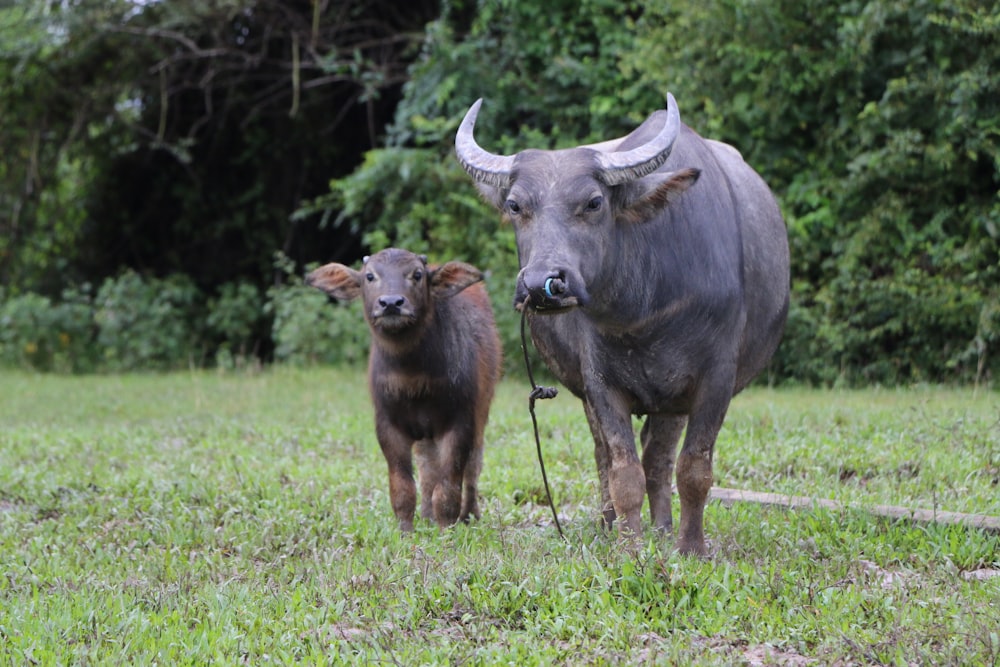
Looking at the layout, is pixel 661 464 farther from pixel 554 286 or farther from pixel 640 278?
pixel 554 286

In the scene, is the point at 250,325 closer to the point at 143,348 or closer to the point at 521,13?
the point at 143,348

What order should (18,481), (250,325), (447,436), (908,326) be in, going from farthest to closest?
(250,325) → (908,326) → (18,481) → (447,436)

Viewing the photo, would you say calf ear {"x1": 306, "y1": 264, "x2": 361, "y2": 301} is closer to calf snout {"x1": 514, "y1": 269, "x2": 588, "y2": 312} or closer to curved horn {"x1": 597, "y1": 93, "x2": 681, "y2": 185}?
curved horn {"x1": 597, "y1": 93, "x2": 681, "y2": 185}

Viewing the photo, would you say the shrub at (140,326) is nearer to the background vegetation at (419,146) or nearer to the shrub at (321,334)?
the background vegetation at (419,146)

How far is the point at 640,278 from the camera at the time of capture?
5.13 meters

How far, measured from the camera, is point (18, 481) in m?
7.69

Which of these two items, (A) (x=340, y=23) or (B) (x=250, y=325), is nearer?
(A) (x=340, y=23)

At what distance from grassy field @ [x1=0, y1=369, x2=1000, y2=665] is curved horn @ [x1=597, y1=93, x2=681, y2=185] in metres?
1.45

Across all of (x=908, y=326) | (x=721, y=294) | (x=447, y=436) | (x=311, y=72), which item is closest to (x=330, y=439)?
(x=447, y=436)

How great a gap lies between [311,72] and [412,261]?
11.6 metres

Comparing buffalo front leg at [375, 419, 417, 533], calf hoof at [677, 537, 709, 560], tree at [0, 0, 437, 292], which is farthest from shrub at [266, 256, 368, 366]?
calf hoof at [677, 537, 709, 560]

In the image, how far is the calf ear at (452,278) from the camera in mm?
6609

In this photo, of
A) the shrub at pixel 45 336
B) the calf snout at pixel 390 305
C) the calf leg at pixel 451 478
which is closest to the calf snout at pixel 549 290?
the calf snout at pixel 390 305

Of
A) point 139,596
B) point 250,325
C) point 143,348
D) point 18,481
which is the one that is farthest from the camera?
point 250,325
